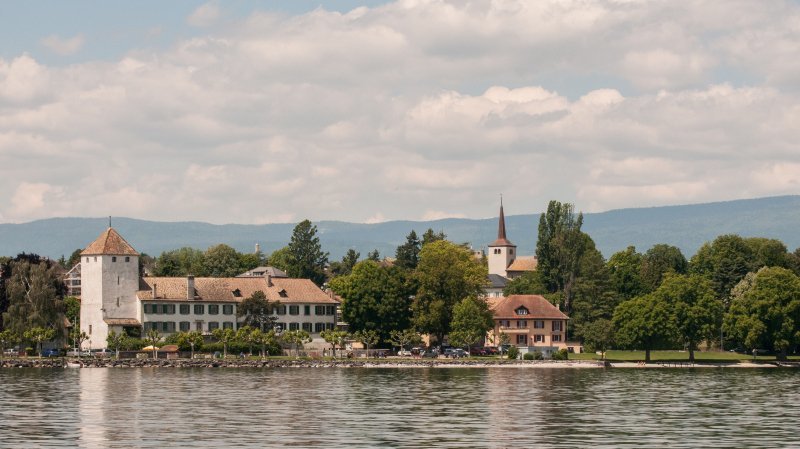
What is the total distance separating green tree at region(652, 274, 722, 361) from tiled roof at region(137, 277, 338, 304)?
40.0 meters

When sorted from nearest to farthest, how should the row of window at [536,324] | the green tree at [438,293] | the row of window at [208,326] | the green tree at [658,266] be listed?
the green tree at [438,293] → the row of window at [208,326] → the row of window at [536,324] → the green tree at [658,266]

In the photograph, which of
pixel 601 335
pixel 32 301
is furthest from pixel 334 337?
pixel 32 301

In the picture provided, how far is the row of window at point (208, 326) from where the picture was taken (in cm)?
14262

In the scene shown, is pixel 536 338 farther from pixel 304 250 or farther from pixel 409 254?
pixel 304 250

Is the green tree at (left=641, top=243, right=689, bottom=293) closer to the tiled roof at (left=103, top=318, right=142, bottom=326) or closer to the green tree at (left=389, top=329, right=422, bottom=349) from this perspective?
the green tree at (left=389, top=329, right=422, bottom=349)

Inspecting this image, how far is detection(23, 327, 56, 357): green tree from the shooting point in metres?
132

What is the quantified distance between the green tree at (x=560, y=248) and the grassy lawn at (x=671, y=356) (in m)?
13.2

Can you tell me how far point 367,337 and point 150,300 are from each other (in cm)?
2321

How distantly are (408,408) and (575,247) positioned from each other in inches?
3803

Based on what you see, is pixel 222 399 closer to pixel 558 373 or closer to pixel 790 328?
pixel 558 373

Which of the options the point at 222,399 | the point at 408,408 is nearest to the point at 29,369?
the point at 222,399

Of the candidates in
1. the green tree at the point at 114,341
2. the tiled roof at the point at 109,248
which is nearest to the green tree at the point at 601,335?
the green tree at the point at 114,341

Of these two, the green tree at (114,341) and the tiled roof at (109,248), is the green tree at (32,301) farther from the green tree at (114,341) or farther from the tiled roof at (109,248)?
the tiled roof at (109,248)

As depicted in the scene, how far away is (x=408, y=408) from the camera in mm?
68250
